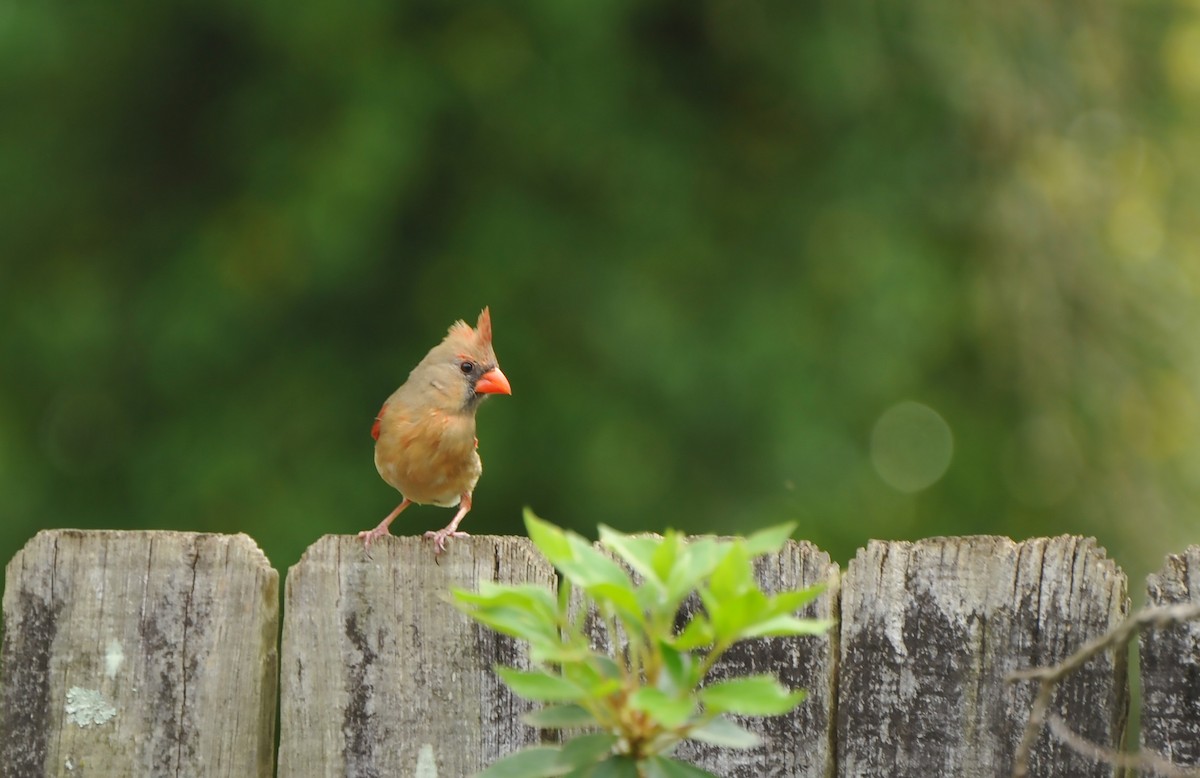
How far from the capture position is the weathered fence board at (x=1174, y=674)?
1.81 meters

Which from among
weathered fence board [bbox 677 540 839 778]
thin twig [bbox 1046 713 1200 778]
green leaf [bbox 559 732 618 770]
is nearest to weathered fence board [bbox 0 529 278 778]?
weathered fence board [bbox 677 540 839 778]

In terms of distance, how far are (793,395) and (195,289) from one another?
7.21 ft

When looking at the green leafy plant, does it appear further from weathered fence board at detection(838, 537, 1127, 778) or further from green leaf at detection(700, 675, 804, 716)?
weathered fence board at detection(838, 537, 1127, 778)

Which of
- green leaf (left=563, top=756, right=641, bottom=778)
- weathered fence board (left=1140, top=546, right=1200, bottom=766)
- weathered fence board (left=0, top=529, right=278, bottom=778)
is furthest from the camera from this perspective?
weathered fence board (left=0, top=529, right=278, bottom=778)

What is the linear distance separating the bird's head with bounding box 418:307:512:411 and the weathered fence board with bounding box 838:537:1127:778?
5.35 ft

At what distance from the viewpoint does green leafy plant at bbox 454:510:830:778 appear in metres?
1.35

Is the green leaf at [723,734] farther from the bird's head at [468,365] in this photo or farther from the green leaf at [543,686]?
the bird's head at [468,365]

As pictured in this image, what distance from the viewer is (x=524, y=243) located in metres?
5.11

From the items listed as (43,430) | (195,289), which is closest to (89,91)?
(195,289)

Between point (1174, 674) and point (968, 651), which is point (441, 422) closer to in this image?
point (968, 651)

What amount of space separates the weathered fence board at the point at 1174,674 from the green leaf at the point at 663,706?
0.79 meters

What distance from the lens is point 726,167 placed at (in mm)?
5348

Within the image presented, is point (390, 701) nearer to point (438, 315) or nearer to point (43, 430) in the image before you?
point (438, 315)

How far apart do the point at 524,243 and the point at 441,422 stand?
6.04 feet
